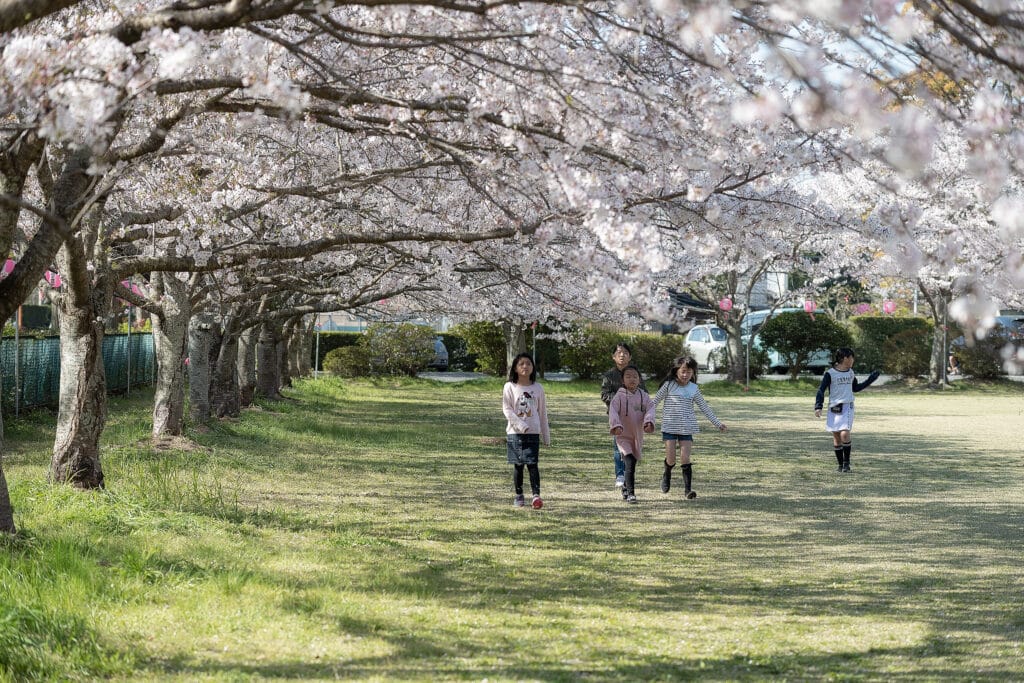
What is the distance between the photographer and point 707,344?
40.6 meters

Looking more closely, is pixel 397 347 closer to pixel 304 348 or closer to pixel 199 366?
pixel 304 348

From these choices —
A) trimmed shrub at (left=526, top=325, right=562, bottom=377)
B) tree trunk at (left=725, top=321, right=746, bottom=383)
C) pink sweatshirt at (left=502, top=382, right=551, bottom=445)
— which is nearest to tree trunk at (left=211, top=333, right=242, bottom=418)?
pink sweatshirt at (left=502, top=382, right=551, bottom=445)

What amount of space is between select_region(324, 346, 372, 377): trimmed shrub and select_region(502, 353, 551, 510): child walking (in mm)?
24645

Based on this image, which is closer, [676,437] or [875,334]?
[676,437]

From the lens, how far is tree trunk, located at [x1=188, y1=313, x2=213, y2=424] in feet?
52.2

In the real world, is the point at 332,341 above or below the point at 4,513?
above

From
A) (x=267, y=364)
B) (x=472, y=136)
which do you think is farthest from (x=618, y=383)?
(x=267, y=364)

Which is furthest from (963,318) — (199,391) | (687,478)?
(199,391)

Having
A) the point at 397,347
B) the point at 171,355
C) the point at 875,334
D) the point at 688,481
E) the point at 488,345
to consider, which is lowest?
the point at 688,481

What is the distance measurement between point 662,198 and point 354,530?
12.2 feet

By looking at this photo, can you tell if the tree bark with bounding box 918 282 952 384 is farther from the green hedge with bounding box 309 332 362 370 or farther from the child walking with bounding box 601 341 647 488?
the child walking with bounding box 601 341 647 488

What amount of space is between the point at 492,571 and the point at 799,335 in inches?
1173

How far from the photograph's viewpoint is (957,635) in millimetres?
5871

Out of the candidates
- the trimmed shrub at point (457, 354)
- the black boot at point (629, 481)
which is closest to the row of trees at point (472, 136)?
the black boot at point (629, 481)
